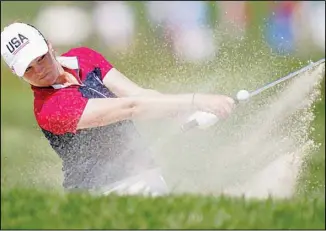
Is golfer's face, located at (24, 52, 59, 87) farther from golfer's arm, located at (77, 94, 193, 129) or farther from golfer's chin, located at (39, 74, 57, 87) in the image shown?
golfer's arm, located at (77, 94, 193, 129)

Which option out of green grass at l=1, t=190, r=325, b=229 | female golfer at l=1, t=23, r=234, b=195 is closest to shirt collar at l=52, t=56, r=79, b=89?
female golfer at l=1, t=23, r=234, b=195

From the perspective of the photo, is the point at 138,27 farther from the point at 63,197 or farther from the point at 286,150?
the point at 63,197

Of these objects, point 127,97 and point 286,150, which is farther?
point 286,150

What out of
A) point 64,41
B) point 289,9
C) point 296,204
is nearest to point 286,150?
point 296,204

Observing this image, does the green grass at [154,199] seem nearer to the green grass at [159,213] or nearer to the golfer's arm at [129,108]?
the green grass at [159,213]

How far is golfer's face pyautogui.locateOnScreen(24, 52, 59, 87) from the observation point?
19.6ft

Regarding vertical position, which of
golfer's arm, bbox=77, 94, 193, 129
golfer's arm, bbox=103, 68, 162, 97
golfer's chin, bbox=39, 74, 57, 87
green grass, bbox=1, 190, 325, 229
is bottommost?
green grass, bbox=1, 190, 325, 229

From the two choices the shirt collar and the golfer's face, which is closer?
the golfer's face

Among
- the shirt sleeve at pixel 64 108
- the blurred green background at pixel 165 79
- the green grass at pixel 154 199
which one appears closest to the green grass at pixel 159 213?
the green grass at pixel 154 199

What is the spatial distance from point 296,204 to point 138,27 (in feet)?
38.9

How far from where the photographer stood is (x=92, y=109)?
591cm

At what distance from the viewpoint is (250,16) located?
632 inches

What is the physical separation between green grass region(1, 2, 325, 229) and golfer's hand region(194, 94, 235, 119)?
618 mm

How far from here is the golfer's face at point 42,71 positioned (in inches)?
235
